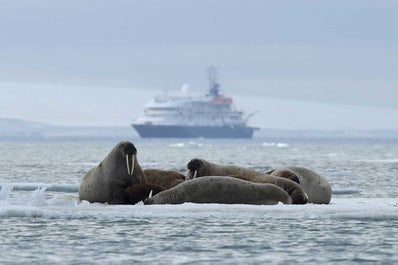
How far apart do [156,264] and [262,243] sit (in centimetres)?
179

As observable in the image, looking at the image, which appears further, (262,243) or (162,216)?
(162,216)

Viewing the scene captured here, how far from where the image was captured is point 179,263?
10.2m

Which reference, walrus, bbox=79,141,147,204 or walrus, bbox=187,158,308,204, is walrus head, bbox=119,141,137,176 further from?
walrus, bbox=187,158,308,204

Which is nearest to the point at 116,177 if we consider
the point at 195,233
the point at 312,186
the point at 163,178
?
the point at 163,178

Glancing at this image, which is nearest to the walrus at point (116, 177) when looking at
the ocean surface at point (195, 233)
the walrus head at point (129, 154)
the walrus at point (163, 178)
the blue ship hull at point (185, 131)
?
the walrus head at point (129, 154)

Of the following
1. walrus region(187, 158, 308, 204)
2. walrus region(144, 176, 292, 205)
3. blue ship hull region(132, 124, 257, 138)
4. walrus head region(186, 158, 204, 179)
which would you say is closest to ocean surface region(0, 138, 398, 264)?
walrus region(144, 176, 292, 205)

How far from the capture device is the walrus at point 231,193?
15.4 m

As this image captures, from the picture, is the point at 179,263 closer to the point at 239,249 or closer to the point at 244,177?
the point at 239,249

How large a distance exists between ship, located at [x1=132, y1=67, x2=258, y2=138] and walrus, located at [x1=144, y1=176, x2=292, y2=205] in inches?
4774

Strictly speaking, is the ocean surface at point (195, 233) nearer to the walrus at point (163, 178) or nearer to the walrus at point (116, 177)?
the walrus at point (116, 177)

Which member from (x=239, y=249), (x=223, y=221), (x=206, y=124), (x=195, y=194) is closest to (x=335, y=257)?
(x=239, y=249)

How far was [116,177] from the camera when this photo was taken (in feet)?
Result: 52.5

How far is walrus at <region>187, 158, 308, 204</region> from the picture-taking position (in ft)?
Answer: 51.8

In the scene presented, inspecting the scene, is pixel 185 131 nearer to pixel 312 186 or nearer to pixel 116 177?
pixel 312 186
